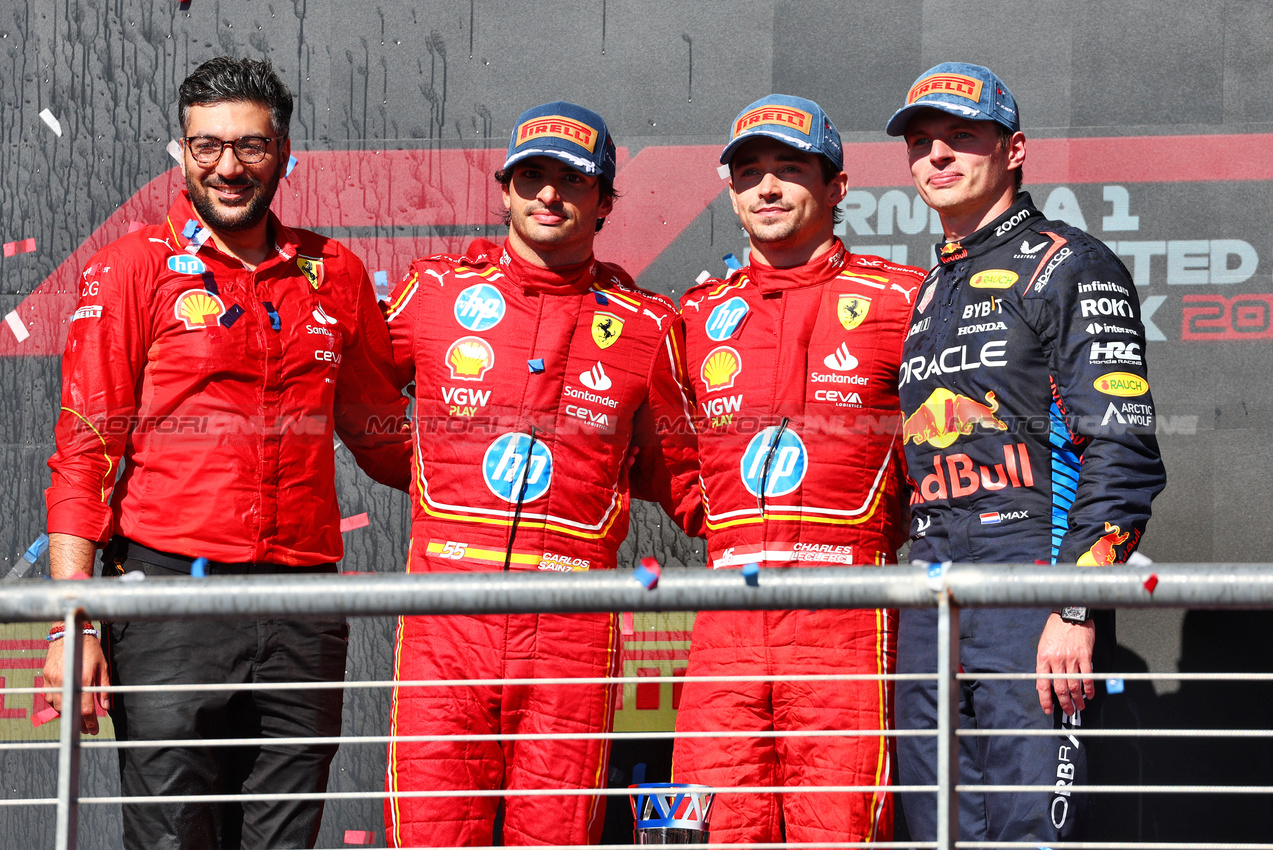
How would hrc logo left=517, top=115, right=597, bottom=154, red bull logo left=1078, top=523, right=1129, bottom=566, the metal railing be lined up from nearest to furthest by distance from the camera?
1. the metal railing
2. red bull logo left=1078, top=523, right=1129, bottom=566
3. hrc logo left=517, top=115, right=597, bottom=154

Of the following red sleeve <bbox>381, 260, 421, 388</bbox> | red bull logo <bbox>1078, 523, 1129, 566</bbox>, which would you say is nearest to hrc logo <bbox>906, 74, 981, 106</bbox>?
red bull logo <bbox>1078, 523, 1129, 566</bbox>

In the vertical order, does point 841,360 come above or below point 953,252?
below

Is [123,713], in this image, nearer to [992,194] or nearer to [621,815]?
[621,815]

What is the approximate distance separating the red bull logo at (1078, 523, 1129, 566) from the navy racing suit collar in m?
0.58

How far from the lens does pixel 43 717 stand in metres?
3.15

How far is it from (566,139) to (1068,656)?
1374mm

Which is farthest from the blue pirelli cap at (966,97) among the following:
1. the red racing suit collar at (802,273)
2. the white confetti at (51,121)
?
the white confetti at (51,121)

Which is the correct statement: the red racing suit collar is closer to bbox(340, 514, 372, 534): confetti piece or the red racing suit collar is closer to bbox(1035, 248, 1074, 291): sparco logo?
bbox(1035, 248, 1074, 291): sparco logo

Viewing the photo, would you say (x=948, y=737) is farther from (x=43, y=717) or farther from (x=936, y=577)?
(x=43, y=717)

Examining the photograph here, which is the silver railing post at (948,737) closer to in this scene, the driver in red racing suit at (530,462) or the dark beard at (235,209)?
the driver in red racing suit at (530,462)

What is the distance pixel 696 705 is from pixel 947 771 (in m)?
1.10

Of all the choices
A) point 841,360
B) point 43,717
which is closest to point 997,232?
point 841,360

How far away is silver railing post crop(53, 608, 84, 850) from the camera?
1.28m

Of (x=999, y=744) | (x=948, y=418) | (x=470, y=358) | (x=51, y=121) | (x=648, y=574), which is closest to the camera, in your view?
(x=648, y=574)
